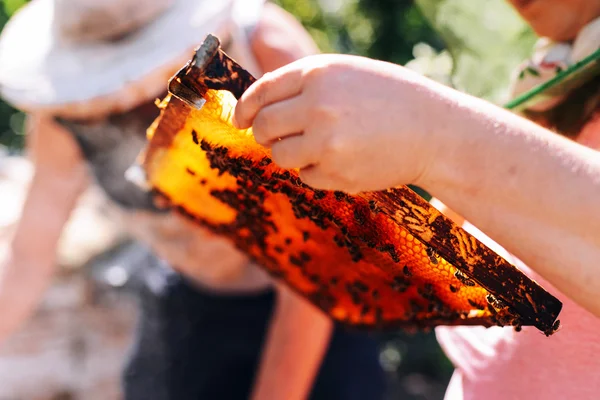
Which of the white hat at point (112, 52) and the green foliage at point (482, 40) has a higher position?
the green foliage at point (482, 40)

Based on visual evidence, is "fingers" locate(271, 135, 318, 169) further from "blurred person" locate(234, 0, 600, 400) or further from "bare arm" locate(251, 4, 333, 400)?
"bare arm" locate(251, 4, 333, 400)

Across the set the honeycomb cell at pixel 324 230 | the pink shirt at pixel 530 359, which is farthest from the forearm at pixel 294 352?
the pink shirt at pixel 530 359

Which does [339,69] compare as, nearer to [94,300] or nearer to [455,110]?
[455,110]

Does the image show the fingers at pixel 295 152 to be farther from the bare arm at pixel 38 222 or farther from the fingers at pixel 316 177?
the bare arm at pixel 38 222

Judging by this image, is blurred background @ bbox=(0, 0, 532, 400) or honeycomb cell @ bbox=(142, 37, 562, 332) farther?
blurred background @ bbox=(0, 0, 532, 400)

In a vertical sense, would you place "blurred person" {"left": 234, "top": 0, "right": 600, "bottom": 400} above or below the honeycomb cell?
above

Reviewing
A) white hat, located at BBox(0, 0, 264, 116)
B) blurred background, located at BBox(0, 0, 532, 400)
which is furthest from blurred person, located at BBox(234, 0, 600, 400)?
blurred background, located at BBox(0, 0, 532, 400)
